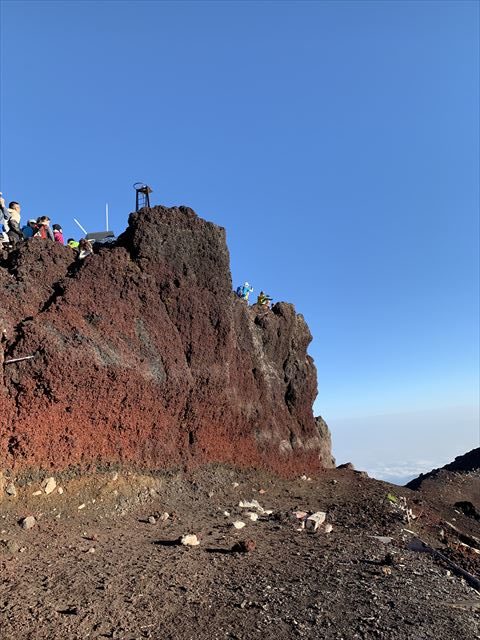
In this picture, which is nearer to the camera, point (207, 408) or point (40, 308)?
point (40, 308)

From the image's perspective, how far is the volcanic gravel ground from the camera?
653 centimetres

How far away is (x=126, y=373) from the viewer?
12125 mm

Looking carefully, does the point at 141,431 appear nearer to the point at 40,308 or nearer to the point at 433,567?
the point at 40,308

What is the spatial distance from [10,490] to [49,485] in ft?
2.42

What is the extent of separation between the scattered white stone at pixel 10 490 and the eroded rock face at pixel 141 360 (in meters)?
0.37

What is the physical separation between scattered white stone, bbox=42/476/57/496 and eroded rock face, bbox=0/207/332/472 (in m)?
0.32

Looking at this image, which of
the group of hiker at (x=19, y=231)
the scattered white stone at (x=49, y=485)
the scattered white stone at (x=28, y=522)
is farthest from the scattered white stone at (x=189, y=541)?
the group of hiker at (x=19, y=231)

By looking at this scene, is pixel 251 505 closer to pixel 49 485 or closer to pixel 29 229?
pixel 49 485

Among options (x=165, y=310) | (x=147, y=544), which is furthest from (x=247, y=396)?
(x=147, y=544)

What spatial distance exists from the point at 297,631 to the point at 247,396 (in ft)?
33.3

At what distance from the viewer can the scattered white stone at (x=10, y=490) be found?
31.7 feet

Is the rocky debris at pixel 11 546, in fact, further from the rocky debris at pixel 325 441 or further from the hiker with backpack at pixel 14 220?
the rocky debris at pixel 325 441

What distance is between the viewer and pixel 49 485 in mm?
10156

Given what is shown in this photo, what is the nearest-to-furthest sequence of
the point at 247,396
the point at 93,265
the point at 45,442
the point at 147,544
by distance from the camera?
the point at 147,544 → the point at 45,442 → the point at 93,265 → the point at 247,396
